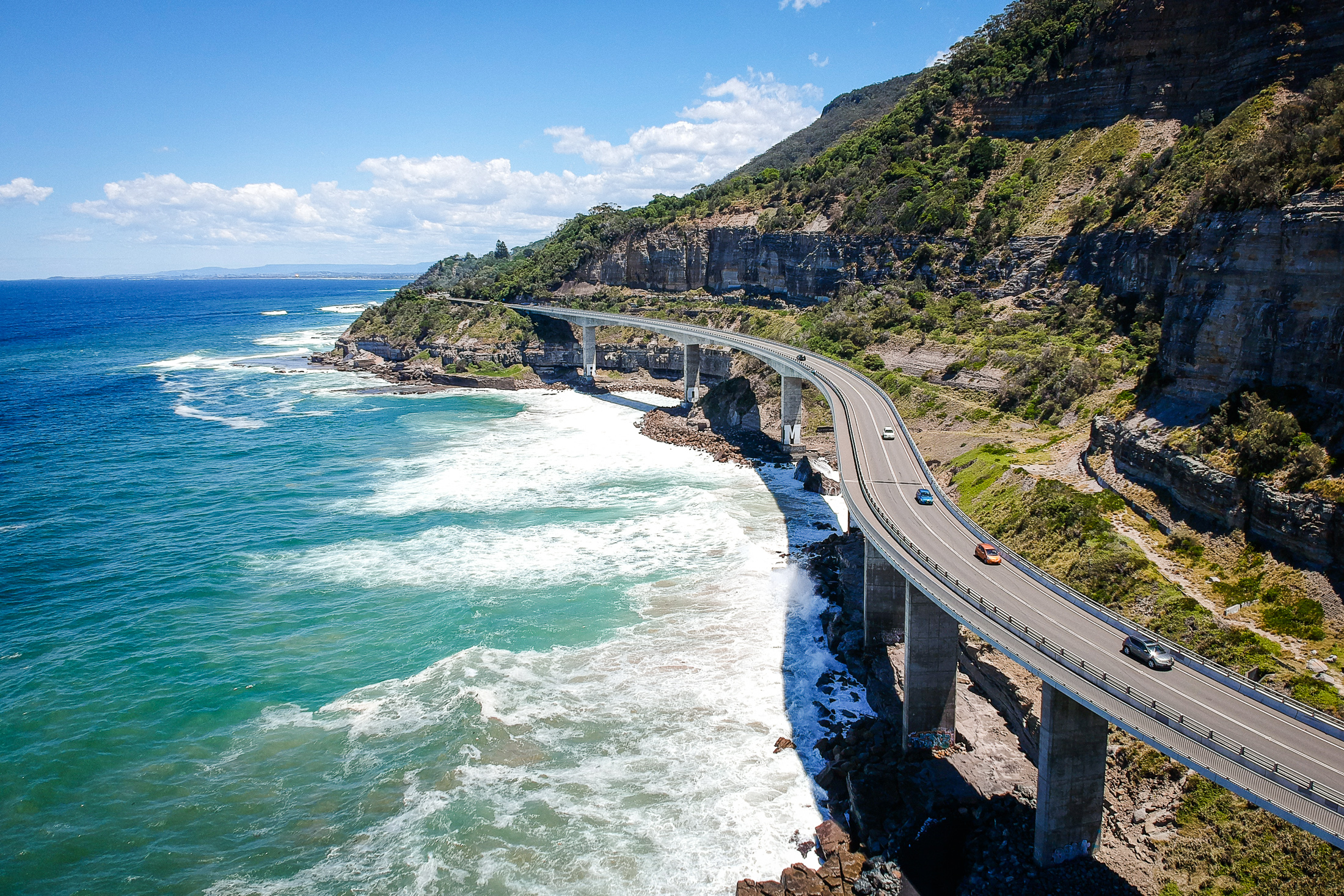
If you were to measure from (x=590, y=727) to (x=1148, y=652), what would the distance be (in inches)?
921

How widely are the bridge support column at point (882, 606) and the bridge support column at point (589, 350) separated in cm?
8478

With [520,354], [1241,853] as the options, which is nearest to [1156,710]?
[1241,853]

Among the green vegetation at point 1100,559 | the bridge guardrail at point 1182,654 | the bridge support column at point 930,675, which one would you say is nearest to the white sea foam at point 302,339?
the green vegetation at point 1100,559

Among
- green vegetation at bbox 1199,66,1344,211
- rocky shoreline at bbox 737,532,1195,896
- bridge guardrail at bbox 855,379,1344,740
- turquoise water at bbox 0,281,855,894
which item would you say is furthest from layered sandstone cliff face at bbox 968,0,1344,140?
rocky shoreline at bbox 737,532,1195,896

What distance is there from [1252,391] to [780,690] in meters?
28.3

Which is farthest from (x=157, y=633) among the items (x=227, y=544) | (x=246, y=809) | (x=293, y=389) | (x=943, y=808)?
(x=293, y=389)

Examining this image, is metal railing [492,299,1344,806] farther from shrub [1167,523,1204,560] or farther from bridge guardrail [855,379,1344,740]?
shrub [1167,523,1204,560]

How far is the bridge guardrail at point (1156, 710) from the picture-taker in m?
19.0

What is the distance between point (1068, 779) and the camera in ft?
81.4

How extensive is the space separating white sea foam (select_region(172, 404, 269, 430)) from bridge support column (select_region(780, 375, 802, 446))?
210 feet

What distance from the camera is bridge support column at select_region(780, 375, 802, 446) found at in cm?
7606

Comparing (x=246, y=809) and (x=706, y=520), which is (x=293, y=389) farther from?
(x=246, y=809)

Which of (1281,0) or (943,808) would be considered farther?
(1281,0)

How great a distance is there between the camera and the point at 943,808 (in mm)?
28438
